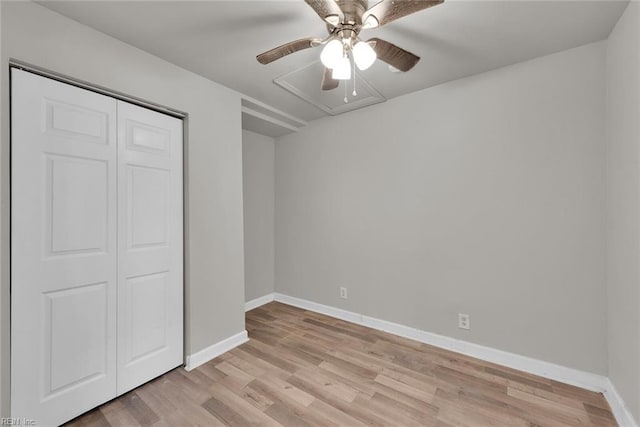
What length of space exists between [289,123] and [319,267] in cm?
191

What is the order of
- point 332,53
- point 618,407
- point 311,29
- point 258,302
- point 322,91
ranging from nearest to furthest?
1. point 332,53
2. point 618,407
3. point 311,29
4. point 322,91
5. point 258,302

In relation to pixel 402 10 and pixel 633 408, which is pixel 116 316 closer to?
pixel 402 10

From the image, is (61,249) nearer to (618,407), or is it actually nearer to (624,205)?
A: (624,205)

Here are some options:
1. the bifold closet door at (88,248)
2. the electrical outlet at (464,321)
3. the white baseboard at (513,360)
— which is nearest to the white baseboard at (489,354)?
the white baseboard at (513,360)

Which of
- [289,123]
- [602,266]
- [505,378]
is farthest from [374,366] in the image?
[289,123]

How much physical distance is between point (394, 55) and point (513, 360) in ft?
8.24

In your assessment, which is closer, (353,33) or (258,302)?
(353,33)

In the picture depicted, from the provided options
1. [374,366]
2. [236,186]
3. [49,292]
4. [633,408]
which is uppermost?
[236,186]

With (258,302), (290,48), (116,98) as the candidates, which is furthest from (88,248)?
(258,302)

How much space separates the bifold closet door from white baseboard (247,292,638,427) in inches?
76.0

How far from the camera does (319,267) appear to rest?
3338 millimetres

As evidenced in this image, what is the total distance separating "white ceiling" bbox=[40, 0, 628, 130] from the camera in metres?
1.52

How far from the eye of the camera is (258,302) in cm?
357

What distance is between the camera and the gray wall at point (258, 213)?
3.49 meters
